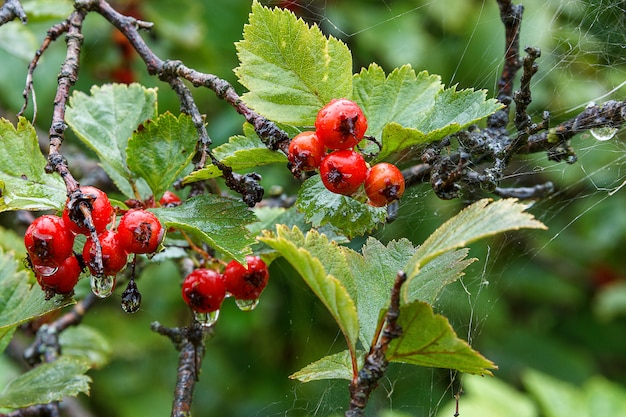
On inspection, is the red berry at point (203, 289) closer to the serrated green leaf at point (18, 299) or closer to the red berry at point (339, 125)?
the serrated green leaf at point (18, 299)

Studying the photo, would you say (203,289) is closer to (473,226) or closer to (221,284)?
(221,284)

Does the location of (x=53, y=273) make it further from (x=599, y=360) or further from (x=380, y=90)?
(x=599, y=360)

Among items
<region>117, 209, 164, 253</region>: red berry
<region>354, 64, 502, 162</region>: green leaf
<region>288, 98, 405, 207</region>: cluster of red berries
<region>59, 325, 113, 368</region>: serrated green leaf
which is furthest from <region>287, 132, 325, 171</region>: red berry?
<region>59, 325, 113, 368</region>: serrated green leaf

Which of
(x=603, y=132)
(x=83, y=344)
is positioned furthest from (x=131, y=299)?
(x=83, y=344)

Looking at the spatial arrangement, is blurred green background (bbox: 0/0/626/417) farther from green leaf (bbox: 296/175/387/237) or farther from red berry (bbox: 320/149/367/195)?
red berry (bbox: 320/149/367/195)

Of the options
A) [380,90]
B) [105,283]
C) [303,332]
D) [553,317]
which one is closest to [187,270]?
[105,283]

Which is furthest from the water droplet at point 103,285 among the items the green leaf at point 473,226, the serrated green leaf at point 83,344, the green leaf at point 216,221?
the serrated green leaf at point 83,344
